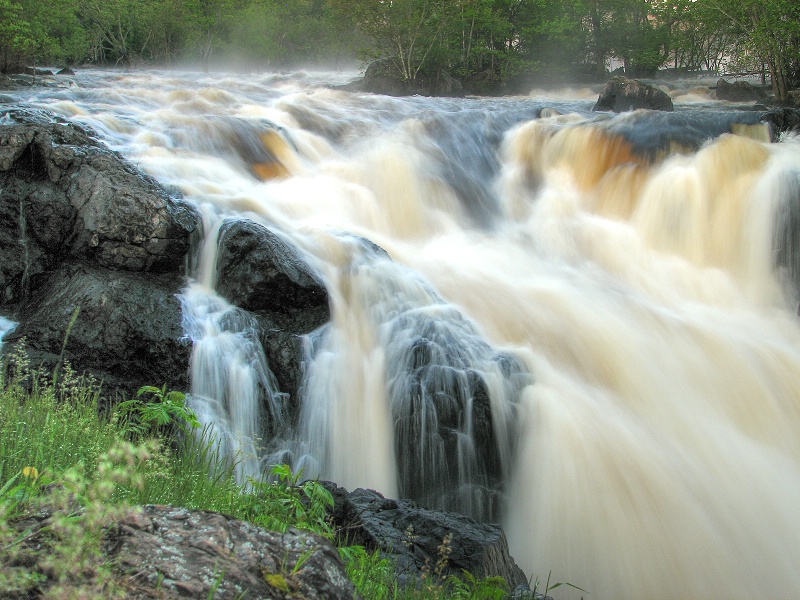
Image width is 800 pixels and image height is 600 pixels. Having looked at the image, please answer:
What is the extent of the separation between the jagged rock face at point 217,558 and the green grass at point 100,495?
3.4 inches

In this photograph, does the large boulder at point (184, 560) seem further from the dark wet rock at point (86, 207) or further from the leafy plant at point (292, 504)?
the dark wet rock at point (86, 207)

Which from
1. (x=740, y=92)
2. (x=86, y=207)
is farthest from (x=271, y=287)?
(x=740, y=92)

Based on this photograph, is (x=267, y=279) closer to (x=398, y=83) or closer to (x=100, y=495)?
(x=100, y=495)

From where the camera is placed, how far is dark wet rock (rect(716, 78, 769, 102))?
23.0 metres

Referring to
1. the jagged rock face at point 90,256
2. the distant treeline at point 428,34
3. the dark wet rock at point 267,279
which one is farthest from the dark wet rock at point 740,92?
the jagged rock face at point 90,256

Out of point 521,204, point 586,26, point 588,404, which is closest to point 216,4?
point 586,26

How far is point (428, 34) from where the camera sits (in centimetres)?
2852

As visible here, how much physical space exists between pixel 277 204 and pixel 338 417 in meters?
3.85

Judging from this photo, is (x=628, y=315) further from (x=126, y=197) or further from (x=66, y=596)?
(x=66, y=596)

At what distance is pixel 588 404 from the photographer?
6.01 metres

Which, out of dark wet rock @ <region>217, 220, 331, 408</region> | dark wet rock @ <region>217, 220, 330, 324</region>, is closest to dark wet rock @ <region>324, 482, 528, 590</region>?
dark wet rock @ <region>217, 220, 331, 408</region>

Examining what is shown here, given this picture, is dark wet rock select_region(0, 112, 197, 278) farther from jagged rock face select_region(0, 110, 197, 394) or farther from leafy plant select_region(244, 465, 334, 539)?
leafy plant select_region(244, 465, 334, 539)

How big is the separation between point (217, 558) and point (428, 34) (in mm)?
29314

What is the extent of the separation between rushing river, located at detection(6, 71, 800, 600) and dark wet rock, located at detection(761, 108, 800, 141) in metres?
0.58
